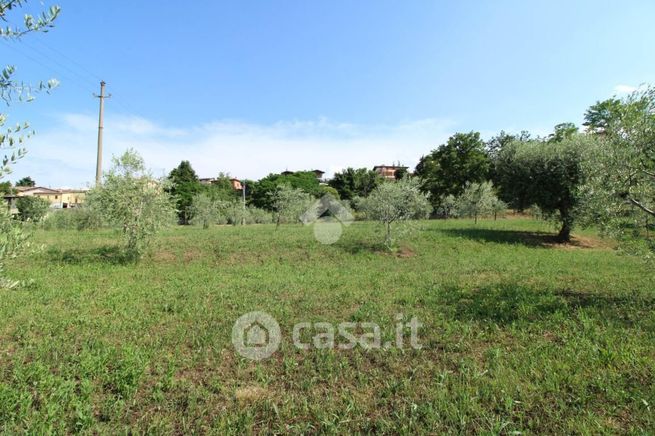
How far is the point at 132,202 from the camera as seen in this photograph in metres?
13.1

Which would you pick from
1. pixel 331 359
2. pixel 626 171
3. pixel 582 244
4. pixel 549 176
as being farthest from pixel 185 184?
pixel 626 171

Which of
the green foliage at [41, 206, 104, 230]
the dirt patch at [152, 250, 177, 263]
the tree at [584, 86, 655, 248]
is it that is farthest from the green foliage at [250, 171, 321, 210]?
the tree at [584, 86, 655, 248]

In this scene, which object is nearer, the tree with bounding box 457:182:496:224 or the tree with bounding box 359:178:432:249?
the tree with bounding box 359:178:432:249

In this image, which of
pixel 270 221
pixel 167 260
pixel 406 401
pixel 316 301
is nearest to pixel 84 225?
pixel 167 260

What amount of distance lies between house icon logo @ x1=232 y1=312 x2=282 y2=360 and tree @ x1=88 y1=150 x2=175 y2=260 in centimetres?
831

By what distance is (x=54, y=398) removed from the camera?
4.14 m

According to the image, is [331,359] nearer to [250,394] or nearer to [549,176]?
[250,394]

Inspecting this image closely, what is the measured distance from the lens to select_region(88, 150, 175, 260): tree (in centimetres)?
1302

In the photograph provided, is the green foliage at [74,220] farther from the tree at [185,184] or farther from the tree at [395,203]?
the tree at [185,184]

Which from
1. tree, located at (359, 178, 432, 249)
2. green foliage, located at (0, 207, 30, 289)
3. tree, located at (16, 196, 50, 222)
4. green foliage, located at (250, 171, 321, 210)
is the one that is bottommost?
green foliage, located at (0, 207, 30, 289)

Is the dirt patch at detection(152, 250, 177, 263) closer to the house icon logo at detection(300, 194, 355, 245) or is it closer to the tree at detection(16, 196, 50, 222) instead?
the tree at detection(16, 196, 50, 222)

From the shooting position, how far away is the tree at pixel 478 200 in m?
31.8

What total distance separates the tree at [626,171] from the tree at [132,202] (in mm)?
14408

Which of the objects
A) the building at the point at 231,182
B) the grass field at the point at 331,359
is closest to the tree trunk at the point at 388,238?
the grass field at the point at 331,359
